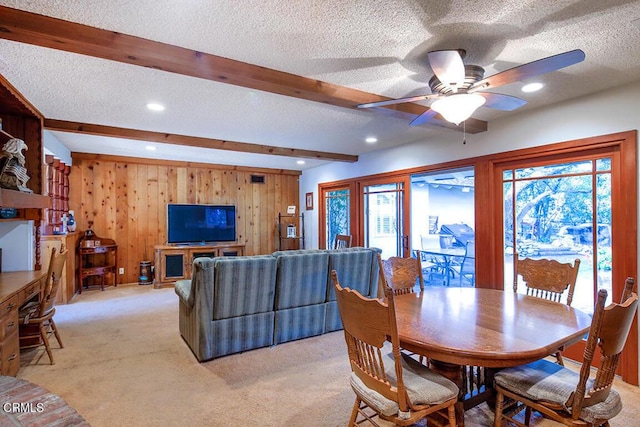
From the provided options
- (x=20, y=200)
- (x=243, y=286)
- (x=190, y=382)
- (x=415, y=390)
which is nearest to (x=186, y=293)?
(x=243, y=286)

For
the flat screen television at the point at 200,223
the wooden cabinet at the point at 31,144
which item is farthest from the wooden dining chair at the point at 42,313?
the flat screen television at the point at 200,223

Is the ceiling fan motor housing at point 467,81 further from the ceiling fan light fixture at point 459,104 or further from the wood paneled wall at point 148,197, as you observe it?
the wood paneled wall at point 148,197

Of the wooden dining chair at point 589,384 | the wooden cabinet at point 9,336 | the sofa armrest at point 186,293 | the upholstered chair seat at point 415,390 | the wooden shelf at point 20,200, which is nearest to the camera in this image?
the wooden dining chair at point 589,384

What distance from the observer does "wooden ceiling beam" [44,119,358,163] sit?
152 inches

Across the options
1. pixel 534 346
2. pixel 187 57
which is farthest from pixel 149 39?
pixel 534 346

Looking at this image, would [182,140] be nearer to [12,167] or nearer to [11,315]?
[12,167]

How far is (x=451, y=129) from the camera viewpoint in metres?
3.68

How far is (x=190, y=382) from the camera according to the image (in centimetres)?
263

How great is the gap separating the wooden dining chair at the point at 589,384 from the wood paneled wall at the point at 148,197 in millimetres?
6431

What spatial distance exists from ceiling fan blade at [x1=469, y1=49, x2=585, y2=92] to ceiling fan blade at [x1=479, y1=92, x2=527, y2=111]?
4.0 inches

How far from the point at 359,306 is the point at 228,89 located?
2.22m

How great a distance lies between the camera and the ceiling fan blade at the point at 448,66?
1744 mm

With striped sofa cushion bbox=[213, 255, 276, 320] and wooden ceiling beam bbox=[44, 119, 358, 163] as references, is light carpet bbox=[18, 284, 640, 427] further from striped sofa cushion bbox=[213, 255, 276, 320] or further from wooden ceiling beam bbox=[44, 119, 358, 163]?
wooden ceiling beam bbox=[44, 119, 358, 163]

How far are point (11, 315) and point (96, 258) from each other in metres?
4.00
